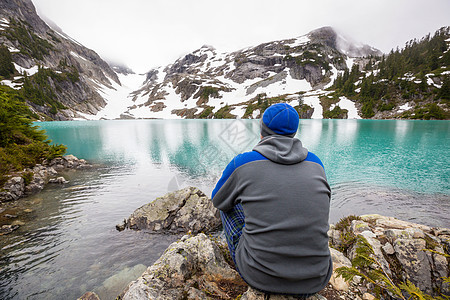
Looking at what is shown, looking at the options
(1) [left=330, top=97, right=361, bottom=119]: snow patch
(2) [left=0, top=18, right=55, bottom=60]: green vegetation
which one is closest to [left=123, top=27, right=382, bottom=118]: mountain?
(1) [left=330, top=97, right=361, bottom=119]: snow patch

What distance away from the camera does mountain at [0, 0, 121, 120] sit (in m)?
103

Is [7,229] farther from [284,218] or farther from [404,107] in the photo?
[404,107]

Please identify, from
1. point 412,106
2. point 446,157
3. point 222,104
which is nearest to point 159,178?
point 446,157

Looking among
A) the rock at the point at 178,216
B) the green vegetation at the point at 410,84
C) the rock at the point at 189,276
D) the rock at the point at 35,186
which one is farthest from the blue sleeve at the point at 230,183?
the green vegetation at the point at 410,84

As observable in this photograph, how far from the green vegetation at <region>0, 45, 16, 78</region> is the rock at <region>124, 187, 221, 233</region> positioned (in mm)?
161209

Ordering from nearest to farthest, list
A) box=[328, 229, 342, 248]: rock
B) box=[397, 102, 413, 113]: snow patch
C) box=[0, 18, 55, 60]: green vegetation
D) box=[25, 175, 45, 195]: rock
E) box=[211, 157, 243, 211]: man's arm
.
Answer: box=[211, 157, 243, 211]: man's arm < box=[328, 229, 342, 248]: rock < box=[25, 175, 45, 195]: rock < box=[397, 102, 413, 113]: snow patch < box=[0, 18, 55, 60]: green vegetation

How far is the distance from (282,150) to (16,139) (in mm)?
22121

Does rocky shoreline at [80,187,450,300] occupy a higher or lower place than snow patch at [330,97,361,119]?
lower

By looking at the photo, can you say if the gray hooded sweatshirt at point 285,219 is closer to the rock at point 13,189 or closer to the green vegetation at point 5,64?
the rock at point 13,189

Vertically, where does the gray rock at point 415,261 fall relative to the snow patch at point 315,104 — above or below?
below

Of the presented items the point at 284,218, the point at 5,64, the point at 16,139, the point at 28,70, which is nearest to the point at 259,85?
the point at 28,70

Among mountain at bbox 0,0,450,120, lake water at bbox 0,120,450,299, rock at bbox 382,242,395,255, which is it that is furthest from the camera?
mountain at bbox 0,0,450,120

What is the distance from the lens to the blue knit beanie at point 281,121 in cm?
234

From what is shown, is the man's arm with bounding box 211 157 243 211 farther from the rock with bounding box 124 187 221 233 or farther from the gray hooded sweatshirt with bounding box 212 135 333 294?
the rock with bounding box 124 187 221 233
